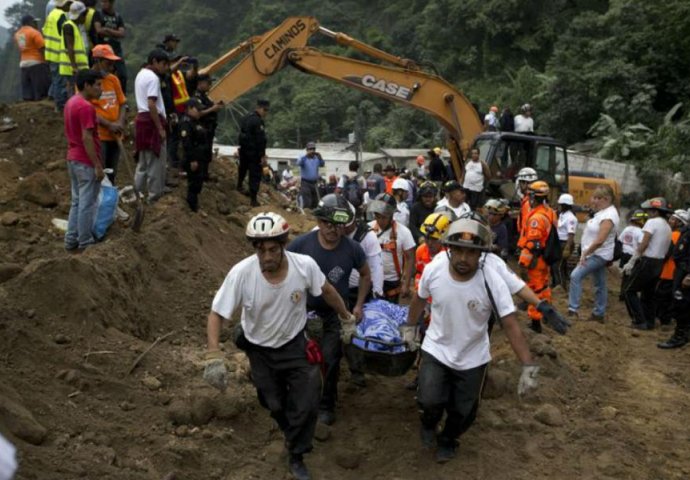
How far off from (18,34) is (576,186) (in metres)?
12.3

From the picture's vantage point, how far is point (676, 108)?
23.2 metres

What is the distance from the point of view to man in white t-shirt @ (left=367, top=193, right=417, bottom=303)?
7.69m

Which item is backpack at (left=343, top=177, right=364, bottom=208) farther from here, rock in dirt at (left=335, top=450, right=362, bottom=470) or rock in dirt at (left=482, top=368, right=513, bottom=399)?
Answer: rock in dirt at (left=335, top=450, right=362, bottom=470)

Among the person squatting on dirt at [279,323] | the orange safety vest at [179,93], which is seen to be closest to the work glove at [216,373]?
the person squatting on dirt at [279,323]

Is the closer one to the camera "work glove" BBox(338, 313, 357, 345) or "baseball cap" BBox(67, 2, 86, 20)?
"work glove" BBox(338, 313, 357, 345)

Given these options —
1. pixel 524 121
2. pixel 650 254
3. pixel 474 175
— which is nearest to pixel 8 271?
pixel 650 254

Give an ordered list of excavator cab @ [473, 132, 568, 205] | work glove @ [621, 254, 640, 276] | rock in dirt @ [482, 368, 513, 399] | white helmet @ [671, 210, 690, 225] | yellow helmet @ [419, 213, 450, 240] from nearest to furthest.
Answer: yellow helmet @ [419, 213, 450, 240] < rock in dirt @ [482, 368, 513, 399] < work glove @ [621, 254, 640, 276] < white helmet @ [671, 210, 690, 225] < excavator cab @ [473, 132, 568, 205]

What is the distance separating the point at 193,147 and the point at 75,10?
273 centimetres

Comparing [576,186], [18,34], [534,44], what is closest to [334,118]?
[534,44]

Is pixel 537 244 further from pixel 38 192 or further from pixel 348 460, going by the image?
pixel 38 192

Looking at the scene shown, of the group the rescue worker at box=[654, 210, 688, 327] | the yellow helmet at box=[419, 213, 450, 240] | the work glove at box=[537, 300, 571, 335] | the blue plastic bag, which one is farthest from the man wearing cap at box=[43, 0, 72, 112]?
the rescue worker at box=[654, 210, 688, 327]

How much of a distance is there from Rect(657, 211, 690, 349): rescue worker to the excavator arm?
606 centimetres

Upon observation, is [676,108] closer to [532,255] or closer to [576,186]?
[576,186]

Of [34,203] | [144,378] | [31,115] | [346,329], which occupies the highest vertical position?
[31,115]
